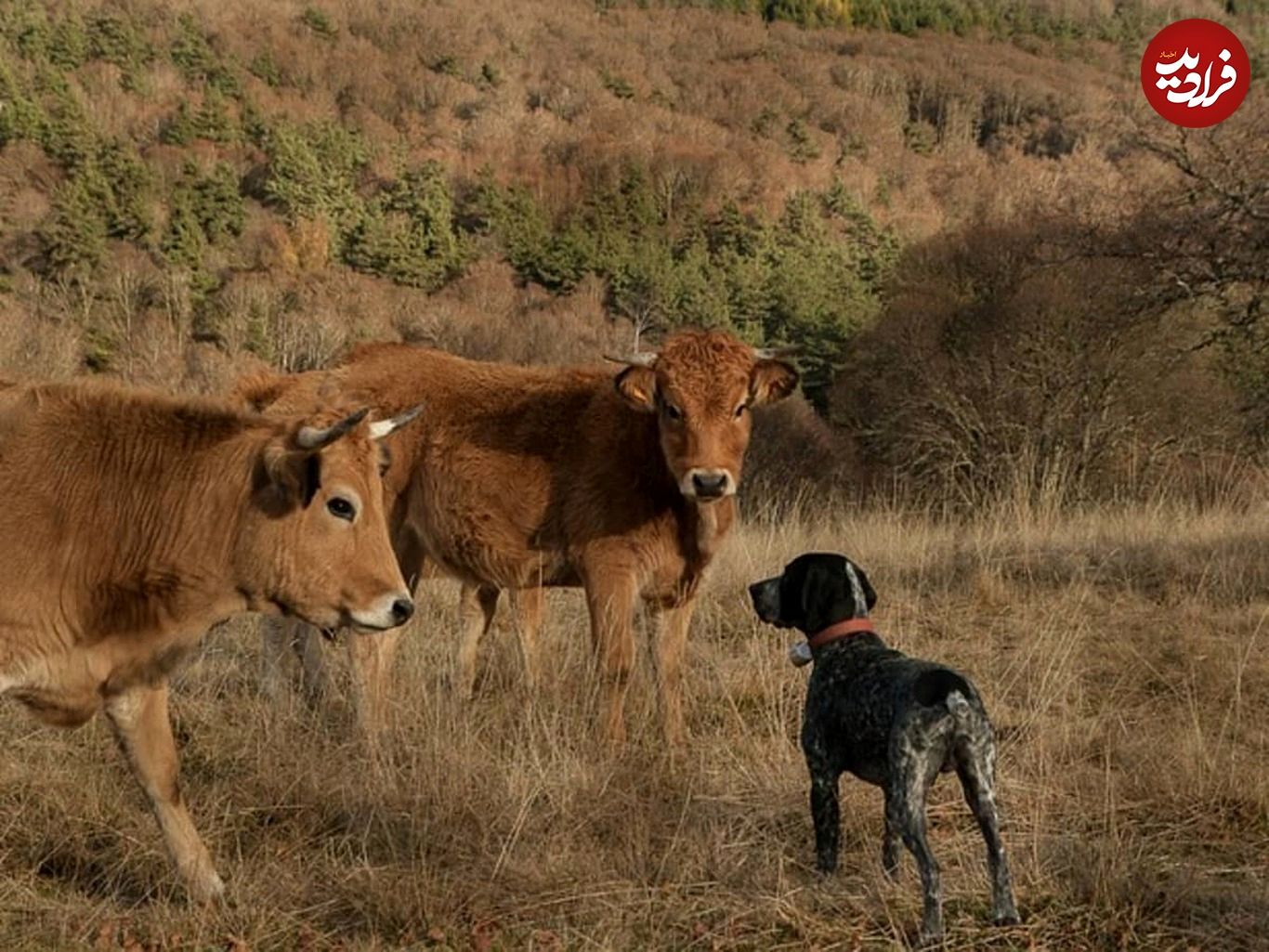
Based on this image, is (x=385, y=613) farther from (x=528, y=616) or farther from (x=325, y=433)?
(x=528, y=616)

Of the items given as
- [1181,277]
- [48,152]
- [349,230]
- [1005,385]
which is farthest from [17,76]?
[1181,277]

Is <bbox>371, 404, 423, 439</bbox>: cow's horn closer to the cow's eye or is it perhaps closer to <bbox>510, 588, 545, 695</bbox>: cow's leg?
the cow's eye

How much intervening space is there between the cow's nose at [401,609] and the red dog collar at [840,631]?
1499 millimetres

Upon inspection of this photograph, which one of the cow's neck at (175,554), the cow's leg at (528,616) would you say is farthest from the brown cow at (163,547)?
the cow's leg at (528,616)

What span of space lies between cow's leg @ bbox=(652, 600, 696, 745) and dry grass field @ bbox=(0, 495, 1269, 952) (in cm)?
12

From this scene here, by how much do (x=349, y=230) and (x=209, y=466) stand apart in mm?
59973

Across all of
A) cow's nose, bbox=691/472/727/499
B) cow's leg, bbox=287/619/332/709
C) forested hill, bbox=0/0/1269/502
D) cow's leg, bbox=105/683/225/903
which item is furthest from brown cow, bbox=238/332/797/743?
forested hill, bbox=0/0/1269/502

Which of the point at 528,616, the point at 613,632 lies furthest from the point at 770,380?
the point at 528,616

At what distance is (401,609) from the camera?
495cm

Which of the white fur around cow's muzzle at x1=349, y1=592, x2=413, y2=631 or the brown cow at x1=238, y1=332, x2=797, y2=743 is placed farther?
the brown cow at x1=238, y1=332, x2=797, y2=743

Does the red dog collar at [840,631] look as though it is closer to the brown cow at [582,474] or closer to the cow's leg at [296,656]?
the brown cow at [582,474]

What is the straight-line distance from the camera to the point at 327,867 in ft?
15.8

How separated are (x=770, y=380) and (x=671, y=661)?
157 cm

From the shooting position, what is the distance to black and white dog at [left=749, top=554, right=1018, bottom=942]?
380 cm
